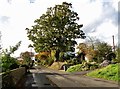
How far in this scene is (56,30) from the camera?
81000 millimetres

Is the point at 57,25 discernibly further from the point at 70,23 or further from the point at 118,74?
the point at 118,74

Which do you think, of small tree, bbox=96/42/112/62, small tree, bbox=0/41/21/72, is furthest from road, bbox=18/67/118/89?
small tree, bbox=96/42/112/62

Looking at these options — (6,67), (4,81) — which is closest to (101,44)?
(6,67)

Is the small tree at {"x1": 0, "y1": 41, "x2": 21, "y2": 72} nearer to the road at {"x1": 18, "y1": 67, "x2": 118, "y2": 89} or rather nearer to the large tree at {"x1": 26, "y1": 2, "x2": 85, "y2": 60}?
the road at {"x1": 18, "y1": 67, "x2": 118, "y2": 89}

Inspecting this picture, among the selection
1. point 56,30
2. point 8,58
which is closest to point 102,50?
point 56,30

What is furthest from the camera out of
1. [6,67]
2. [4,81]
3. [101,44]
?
[101,44]

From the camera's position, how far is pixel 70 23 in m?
82.9

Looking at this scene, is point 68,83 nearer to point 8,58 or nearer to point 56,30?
point 8,58

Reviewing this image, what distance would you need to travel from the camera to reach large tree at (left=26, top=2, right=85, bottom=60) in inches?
3167

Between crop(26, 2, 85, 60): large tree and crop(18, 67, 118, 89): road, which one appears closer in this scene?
crop(18, 67, 118, 89): road

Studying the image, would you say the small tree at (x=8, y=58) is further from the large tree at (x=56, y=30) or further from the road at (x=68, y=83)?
the large tree at (x=56, y=30)

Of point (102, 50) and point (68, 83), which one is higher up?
point (102, 50)

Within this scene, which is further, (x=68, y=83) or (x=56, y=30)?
(x=56, y=30)

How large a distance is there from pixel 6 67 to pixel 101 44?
4792 cm
